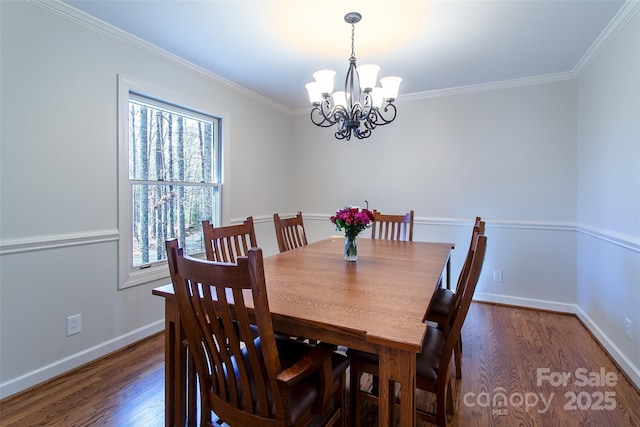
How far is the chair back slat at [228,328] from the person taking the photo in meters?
0.89

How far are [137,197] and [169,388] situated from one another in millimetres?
1682

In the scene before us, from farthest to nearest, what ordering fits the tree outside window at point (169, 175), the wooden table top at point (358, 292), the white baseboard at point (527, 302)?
1. the white baseboard at point (527, 302)
2. the tree outside window at point (169, 175)
3. the wooden table top at point (358, 292)

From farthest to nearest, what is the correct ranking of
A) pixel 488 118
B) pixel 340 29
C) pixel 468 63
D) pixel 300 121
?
pixel 300 121 < pixel 488 118 < pixel 468 63 < pixel 340 29

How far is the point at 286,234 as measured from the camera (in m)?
2.54

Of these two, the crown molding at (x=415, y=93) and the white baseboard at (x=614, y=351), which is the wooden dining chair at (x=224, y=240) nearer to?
the crown molding at (x=415, y=93)

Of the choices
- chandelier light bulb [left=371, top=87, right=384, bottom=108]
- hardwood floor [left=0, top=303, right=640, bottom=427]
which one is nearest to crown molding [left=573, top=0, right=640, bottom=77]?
chandelier light bulb [left=371, top=87, right=384, bottom=108]

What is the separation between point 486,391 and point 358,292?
121 centimetres

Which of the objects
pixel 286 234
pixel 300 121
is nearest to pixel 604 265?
pixel 286 234

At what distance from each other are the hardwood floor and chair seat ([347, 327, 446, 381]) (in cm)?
51

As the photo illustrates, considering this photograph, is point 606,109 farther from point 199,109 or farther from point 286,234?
point 199,109

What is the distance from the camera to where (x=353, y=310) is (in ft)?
3.76

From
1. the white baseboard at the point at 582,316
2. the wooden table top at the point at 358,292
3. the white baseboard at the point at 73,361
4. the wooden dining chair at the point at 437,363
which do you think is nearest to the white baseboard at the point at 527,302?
the white baseboard at the point at 582,316

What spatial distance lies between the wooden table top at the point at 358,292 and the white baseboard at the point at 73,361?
134cm

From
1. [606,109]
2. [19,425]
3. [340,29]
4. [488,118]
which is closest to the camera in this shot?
[19,425]
